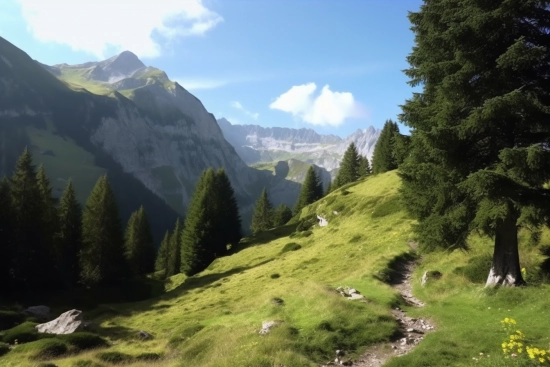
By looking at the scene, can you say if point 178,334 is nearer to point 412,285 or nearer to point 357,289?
point 357,289

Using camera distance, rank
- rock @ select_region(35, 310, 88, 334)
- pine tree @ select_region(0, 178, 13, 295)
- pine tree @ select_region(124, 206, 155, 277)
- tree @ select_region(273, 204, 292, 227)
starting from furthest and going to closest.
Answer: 1. tree @ select_region(273, 204, 292, 227)
2. pine tree @ select_region(124, 206, 155, 277)
3. pine tree @ select_region(0, 178, 13, 295)
4. rock @ select_region(35, 310, 88, 334)

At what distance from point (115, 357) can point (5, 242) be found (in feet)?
117

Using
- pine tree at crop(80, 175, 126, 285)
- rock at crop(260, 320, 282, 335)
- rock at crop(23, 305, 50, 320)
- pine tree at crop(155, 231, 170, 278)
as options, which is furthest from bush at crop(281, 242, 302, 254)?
pine tree at crop(155, 231, 170, 278)

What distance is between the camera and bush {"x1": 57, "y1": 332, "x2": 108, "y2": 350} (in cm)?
2252

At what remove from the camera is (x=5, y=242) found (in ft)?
149

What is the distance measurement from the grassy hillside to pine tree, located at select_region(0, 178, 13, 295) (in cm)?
1379

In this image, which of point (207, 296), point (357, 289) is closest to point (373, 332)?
point (357, 289)

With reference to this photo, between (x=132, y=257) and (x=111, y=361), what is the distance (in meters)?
66.6

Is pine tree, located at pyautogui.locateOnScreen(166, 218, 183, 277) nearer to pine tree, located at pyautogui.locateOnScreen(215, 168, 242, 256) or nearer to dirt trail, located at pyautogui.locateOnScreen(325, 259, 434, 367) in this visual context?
pine tree, located at pyautogui.locateOnScreen(215, 168, 242, 256)

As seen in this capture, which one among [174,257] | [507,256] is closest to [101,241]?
[174,257]

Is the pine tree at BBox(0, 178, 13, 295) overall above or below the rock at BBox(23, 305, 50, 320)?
above

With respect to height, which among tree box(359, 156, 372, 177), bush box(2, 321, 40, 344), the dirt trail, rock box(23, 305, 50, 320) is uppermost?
tree box(359, 156, 372, 177)

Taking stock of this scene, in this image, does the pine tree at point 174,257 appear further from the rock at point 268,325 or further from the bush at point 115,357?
the rock at point 268,325

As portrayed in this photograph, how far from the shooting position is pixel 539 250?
2152 centimetres
